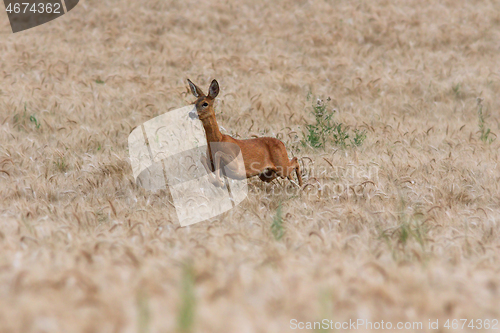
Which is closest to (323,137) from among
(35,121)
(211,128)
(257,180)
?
(257,180)

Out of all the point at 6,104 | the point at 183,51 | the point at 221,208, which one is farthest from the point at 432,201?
the point at 183,51

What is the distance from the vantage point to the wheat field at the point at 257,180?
9.16 ft

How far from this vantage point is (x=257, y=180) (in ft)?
Answer: 23.7

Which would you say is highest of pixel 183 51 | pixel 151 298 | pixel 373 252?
pixel 151 298

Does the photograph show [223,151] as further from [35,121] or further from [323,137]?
[35,121]

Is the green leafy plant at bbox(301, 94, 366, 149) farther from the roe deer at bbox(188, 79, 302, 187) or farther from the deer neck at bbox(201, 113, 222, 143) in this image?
the deer neck at bbox(201, 113, 222, 143)

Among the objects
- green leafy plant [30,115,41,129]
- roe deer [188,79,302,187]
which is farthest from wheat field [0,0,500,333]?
roe deer [188,79,302,187]

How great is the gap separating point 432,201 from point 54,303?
194 inches

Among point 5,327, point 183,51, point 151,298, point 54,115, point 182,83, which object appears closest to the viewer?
point 5,327

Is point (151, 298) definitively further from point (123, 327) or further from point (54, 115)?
point (54, 115)

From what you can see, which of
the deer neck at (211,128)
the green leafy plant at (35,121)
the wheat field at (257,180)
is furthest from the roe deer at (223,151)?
the green leafy plant at (35,121)

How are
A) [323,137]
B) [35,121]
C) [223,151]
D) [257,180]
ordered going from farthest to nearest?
[35,121] → [323,137] → [257,180] → [223,151]

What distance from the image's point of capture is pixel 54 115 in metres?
10.9

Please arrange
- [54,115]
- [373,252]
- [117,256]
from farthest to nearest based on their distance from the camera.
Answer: [54,115], [373,252], [117,256]
